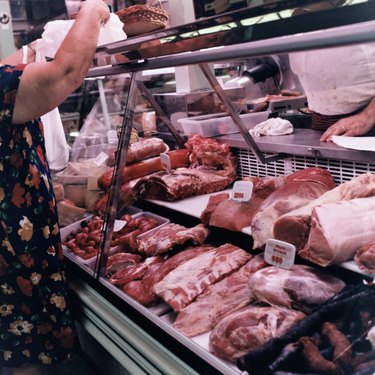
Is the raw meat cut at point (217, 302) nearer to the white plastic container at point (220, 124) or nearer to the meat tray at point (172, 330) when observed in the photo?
the meat tray at point (172, 330)

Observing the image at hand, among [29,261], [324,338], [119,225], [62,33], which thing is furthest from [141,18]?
[324,338]

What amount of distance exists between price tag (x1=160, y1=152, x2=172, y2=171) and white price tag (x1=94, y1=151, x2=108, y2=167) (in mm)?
444

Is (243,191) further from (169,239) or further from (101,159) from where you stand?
(101,159)

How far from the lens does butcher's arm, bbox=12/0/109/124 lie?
1.83m

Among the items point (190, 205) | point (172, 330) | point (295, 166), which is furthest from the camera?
point (190, 205)

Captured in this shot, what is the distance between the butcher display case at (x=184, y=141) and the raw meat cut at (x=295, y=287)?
0.36 feet

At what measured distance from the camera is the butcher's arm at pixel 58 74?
5.99 feet

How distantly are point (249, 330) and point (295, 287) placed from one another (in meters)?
0.24

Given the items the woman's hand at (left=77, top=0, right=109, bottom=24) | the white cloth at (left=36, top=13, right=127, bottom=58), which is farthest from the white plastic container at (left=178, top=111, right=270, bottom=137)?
the woman's hand at (left=77, top=0, right=109, bottom=24)

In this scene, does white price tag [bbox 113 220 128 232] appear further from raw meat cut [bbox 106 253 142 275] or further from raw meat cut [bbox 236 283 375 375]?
raw meat cut [bbox 236 283 375 375]

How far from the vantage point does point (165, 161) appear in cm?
310

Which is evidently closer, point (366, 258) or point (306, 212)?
point (366, 258)

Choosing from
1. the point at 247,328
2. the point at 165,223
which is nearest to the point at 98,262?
the point at 165,223

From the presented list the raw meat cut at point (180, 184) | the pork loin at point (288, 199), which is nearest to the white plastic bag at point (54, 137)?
the raw meat cut at point (180, 184)
